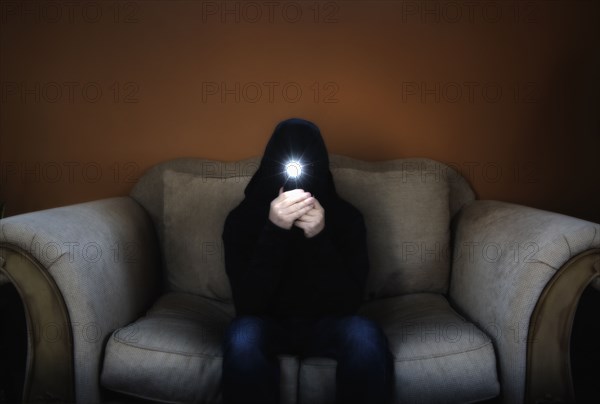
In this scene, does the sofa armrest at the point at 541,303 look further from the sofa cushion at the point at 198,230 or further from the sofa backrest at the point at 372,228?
the sofa cushion at the point at 198,230

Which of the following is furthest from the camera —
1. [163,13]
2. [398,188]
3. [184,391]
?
[163,13]

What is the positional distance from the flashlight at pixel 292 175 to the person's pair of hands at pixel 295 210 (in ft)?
0.36

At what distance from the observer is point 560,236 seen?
4.19ft

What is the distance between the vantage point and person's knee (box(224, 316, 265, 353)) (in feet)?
3.69

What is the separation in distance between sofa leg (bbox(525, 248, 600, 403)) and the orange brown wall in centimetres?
99

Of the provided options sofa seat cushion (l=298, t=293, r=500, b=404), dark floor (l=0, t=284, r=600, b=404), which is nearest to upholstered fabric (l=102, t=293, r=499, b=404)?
sofa seat cushion (l=298, t=293, r=500, b=404)

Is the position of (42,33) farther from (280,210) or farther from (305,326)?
(305,326)

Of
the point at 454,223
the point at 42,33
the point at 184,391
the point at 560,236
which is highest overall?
the point at 42,33

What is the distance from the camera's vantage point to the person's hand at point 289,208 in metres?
1.25

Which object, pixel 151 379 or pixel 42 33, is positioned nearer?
pixel 151 379

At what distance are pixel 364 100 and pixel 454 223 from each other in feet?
2.30

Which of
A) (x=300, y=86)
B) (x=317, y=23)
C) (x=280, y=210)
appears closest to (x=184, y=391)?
(x=280, y=210)

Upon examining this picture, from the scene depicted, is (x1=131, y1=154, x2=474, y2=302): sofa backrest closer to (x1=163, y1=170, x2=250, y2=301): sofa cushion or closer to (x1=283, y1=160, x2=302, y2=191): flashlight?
(x1=163, y1=170, x2=250, y2=301): sofa cushion

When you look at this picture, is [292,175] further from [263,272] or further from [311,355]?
[311,355]
